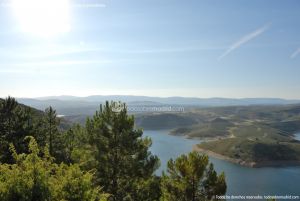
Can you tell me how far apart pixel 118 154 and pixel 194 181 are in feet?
32.6

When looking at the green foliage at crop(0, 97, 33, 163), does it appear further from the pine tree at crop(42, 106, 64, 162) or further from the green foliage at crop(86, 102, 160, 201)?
the green foliage at crop(86, 102, 160, 201)

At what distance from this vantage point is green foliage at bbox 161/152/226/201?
2741 cm

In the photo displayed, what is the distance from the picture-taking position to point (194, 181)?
27406 mm

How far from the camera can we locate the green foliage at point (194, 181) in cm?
2741

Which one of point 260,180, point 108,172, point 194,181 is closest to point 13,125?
point 108,172

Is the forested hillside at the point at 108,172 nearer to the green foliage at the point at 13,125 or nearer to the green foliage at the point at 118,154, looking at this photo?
the green foliage at the point at 118,154

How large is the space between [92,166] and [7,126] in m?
27.8

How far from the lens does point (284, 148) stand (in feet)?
635

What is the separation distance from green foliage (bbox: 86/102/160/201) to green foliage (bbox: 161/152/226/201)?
20.6 feet

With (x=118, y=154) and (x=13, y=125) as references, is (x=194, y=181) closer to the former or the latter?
(x=118, y=154)

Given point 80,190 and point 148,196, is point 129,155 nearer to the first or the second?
point 148,196

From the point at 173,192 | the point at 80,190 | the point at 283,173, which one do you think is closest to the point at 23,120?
the point at 173,192

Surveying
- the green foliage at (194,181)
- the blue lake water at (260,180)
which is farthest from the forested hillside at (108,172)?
the blue lake water at (260,180)

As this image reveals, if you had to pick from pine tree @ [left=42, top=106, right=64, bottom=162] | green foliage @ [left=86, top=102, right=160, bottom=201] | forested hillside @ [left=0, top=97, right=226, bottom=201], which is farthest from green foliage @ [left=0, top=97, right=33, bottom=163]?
green foliage @ [left=86, top=102, right=160, bottom=201]
